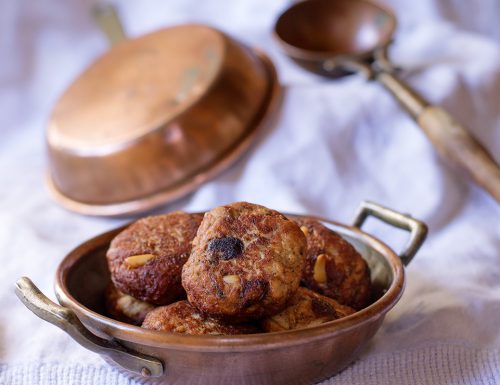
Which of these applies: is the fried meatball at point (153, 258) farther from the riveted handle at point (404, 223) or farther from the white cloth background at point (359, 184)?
the riveted handle at point (404, 223)

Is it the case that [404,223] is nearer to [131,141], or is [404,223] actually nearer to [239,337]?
[239,337]

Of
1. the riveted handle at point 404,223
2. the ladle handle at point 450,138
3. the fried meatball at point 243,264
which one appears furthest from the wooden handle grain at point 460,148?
the fried meatball at point 243,264

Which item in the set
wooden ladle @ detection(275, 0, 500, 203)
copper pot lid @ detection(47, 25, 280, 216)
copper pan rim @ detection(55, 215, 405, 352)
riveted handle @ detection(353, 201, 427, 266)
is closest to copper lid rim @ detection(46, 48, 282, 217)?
copper pot lid @ detection(47, 25, 280, 216)

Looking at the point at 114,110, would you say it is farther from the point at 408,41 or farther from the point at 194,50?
the point at 408,41

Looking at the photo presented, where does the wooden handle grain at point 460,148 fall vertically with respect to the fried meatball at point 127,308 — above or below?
below

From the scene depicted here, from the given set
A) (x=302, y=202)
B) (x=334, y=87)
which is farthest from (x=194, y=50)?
(x=302, y=202)

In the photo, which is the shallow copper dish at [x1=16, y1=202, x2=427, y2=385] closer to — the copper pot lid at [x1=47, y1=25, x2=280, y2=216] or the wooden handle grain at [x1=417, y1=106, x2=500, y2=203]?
the wooden handle grain at [x1=417, y1=106, x2=500, y2=203]
